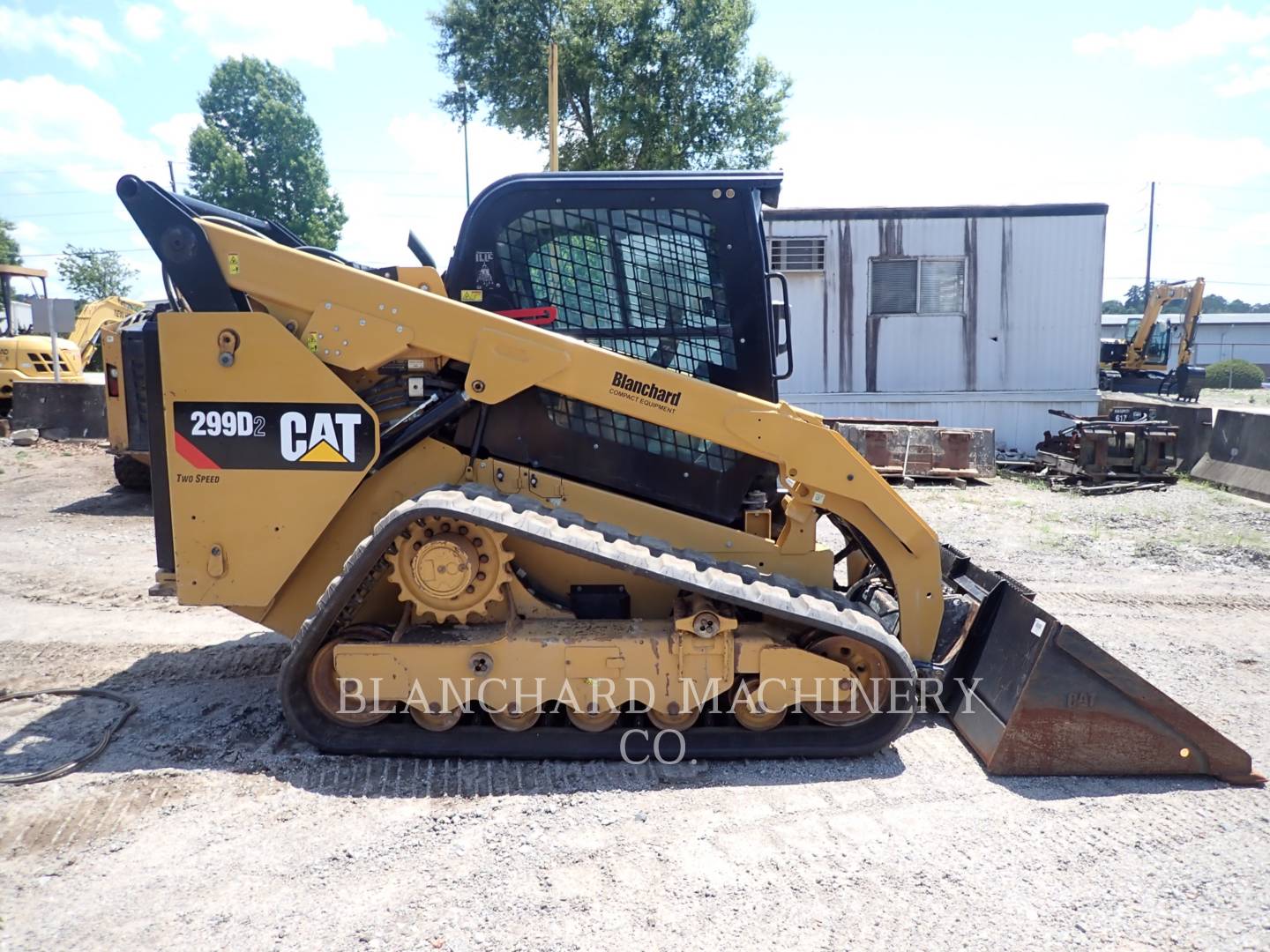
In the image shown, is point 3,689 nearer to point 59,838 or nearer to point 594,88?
point 59,838

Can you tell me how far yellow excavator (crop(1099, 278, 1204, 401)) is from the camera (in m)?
26.7

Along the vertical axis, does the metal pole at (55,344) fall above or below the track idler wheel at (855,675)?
above

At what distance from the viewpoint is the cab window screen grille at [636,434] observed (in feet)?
14.1

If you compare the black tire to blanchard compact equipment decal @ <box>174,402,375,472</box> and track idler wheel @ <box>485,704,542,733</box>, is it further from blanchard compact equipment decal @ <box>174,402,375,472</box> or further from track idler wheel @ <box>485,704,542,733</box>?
track idler wheel @ <box>485,704,542,733</box>

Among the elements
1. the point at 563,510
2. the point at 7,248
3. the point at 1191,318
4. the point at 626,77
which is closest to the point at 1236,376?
the point at 1191,318

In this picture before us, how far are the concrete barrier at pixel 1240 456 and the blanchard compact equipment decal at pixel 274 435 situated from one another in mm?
11183

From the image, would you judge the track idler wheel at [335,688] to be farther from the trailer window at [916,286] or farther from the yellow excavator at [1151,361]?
the yellow excavator at [1151,361]

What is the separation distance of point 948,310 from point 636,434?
479 inches

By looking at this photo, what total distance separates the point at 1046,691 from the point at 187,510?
13.1 feet

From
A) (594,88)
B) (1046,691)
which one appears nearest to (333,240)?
(594,88)

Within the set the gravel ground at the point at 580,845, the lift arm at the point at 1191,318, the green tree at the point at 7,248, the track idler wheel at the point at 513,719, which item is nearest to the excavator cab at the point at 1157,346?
the lift arm at the point at 1191,318

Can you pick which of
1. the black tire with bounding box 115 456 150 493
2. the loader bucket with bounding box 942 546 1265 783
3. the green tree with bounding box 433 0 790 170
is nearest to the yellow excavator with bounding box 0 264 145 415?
the black tire with bounding box 115 456 150 493

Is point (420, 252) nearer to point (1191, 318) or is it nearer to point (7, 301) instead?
point (7, 301)

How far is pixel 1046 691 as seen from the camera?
12.5ft
